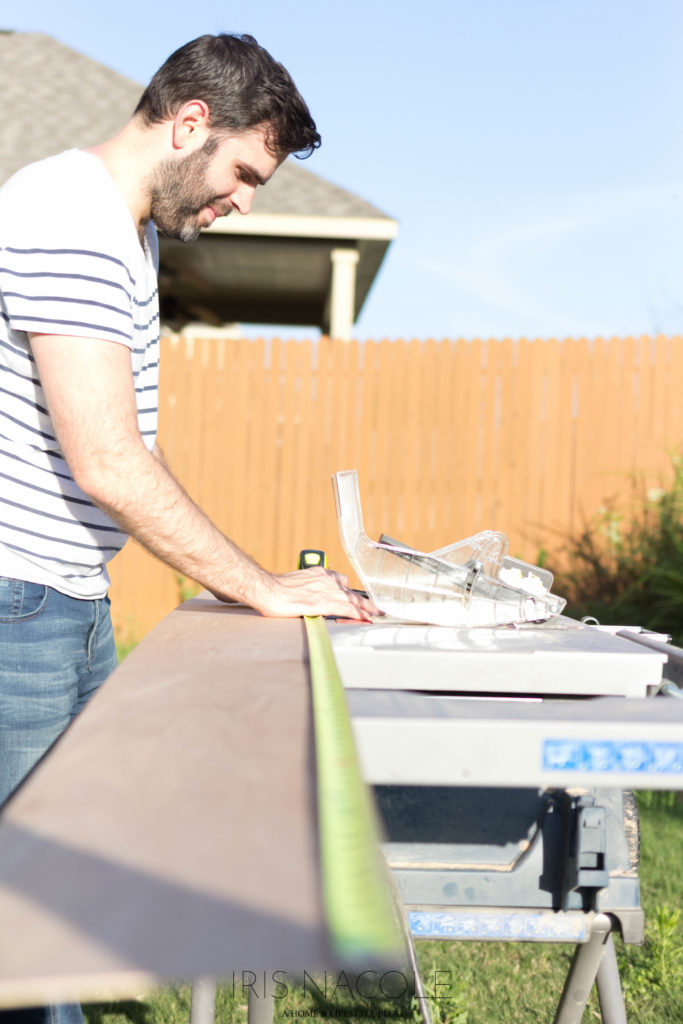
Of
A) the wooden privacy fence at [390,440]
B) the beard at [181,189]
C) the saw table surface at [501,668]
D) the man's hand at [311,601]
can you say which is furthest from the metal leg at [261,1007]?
the wooden privacy fence at [390,440]

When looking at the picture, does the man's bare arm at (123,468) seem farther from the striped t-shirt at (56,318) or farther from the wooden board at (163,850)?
the wooden board at (163,850)

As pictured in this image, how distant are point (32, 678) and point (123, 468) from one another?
49 centimetres

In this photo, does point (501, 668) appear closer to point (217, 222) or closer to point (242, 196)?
point (242, 196)

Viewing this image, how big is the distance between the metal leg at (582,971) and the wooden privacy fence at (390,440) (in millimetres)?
5207

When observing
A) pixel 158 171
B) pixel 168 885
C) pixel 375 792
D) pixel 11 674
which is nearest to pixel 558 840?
pixel 375 792

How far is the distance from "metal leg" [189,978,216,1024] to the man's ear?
156 centimetres

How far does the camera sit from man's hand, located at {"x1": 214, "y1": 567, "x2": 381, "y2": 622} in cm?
158

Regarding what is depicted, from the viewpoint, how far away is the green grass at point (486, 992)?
7.68 ft

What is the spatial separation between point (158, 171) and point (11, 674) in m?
0.97

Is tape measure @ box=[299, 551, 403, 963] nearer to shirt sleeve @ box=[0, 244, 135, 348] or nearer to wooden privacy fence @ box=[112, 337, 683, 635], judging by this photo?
shirt sleeve @ box=[0, 244, 135, 348]

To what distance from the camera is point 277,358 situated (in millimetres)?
6922

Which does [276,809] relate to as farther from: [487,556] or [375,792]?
[487,556]

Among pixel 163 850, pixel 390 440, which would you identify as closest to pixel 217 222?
pixel 390 440

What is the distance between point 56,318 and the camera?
138 centimetres
